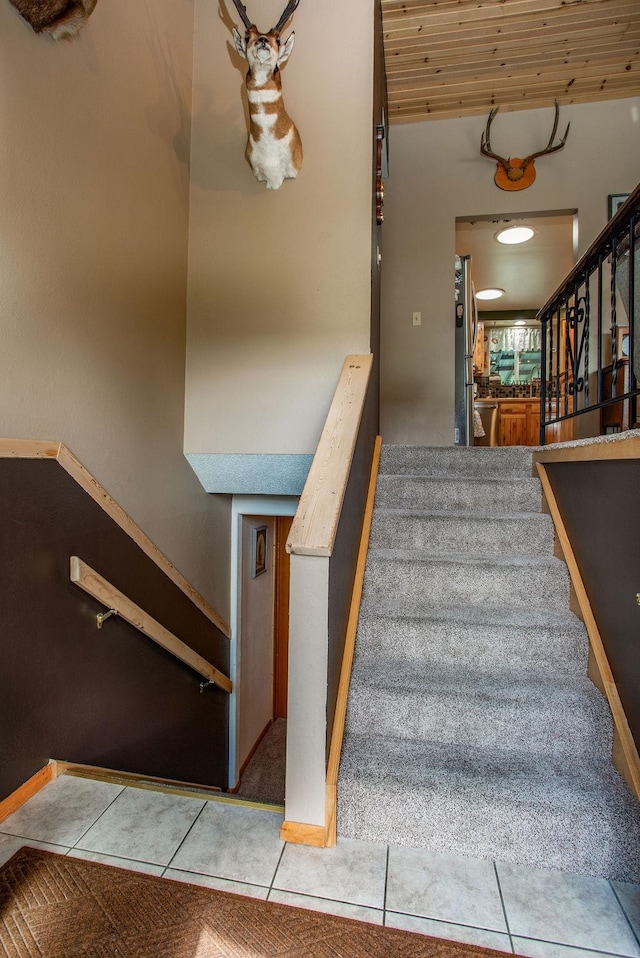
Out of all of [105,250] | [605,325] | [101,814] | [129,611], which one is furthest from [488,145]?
[101,814]

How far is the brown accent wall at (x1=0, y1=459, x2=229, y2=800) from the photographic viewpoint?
1.62m

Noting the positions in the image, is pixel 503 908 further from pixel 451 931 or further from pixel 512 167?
pixel 512 167

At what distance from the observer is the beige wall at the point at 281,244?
108 inches

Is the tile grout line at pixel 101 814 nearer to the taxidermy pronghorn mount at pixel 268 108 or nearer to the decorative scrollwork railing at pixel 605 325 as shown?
the decorative scrollwork railing at pixel 605 325

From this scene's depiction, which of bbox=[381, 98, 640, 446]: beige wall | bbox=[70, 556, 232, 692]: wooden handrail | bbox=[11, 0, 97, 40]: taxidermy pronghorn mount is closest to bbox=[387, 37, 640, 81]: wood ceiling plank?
bbox=[381, 98, 640, 446]: beige wall

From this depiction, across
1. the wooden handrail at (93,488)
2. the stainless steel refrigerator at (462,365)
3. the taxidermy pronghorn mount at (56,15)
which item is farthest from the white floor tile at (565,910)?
the stainless steel refrigerator at (462,365)

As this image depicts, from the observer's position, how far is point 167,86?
2.59m

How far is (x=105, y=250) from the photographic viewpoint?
6.91 ft

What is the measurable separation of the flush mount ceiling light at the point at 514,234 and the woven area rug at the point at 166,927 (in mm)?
5374

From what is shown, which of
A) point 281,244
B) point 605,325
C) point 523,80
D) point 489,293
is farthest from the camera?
point 489,293

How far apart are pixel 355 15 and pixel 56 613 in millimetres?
3314

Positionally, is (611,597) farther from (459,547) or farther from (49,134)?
(49,134)

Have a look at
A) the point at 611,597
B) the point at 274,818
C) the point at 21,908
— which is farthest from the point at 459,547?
the point at 21,908

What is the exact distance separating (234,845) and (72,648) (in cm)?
91
